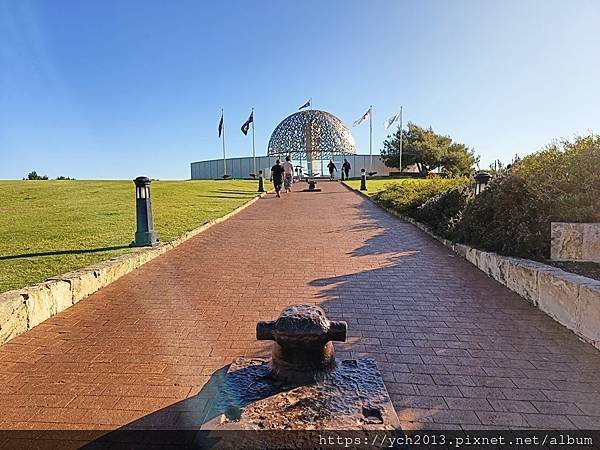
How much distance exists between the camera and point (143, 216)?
7.57 meters

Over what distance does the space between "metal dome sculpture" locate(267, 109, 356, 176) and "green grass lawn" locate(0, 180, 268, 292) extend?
3051 centimetres

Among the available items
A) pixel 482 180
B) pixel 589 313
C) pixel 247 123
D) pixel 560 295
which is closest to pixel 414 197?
pixel 482 180

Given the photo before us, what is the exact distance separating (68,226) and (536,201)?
944cm

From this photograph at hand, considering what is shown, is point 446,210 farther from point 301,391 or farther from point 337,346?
point 301,391

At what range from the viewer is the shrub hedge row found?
543cm

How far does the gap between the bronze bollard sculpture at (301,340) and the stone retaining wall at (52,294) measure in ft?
9.15

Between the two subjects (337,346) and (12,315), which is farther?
(12,315)

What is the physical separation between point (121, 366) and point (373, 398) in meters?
2.08

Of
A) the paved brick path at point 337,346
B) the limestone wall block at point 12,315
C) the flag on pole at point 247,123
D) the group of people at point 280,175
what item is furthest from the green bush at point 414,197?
the flag on pole at point 247,123

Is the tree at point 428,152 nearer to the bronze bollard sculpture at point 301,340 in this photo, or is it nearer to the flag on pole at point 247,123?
the flag on pole at point 247,123

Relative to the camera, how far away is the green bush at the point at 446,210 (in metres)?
8.83

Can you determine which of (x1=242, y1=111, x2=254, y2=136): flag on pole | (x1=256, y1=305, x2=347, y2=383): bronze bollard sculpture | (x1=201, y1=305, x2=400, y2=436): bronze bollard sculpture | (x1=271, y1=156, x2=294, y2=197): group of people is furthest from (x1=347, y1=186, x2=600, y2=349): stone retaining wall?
(x1=242, y1=111, x2=254, y2=136): flag on pole

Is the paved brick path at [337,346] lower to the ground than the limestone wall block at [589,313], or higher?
lower

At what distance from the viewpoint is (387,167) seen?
2032 inches
